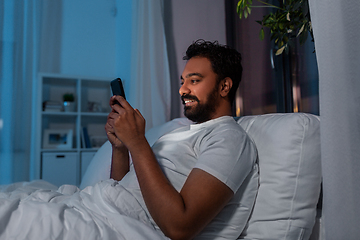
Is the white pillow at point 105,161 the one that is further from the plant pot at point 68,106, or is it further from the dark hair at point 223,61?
the plant pot at point 68,106

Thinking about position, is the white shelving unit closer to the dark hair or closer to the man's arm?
the dark hair

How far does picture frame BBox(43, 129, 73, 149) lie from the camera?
2997mm

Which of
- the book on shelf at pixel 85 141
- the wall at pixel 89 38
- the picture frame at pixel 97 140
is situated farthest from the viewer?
the wall at pixel 89 38

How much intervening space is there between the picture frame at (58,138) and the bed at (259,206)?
2135 millimetres

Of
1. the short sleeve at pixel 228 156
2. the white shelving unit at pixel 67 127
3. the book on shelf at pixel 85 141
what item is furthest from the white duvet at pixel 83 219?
the book on shelf at pixel 85 141

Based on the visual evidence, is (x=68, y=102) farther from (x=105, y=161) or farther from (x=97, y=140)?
(x=105, y=161)

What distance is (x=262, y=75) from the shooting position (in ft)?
6.91

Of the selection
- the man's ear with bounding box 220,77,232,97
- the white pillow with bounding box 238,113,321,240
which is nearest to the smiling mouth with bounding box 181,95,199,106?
the man's ear with bounding box 220,77,232,97

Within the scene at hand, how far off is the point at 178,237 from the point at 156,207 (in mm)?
93

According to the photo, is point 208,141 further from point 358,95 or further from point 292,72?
point 292,72

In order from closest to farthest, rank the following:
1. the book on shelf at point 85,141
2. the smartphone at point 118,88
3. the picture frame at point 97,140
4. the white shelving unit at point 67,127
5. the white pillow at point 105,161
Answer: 1. the smartphone at point 118,88
2. the white pillow at point 105,161
3. the white shelving unit at point 67,127
4. the book on shelf at point 85,141
5. the picture frame at point 97,140

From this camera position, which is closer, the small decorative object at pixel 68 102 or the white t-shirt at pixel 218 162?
the white t-shirt at pixel 218 162

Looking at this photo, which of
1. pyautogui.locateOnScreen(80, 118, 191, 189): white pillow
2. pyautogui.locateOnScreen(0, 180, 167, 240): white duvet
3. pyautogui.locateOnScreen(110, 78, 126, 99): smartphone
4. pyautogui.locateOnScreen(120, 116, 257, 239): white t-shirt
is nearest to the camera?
pyautogui.locateOnScreen(0, 180, 167, 240): white duvet

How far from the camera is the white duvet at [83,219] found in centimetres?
68
